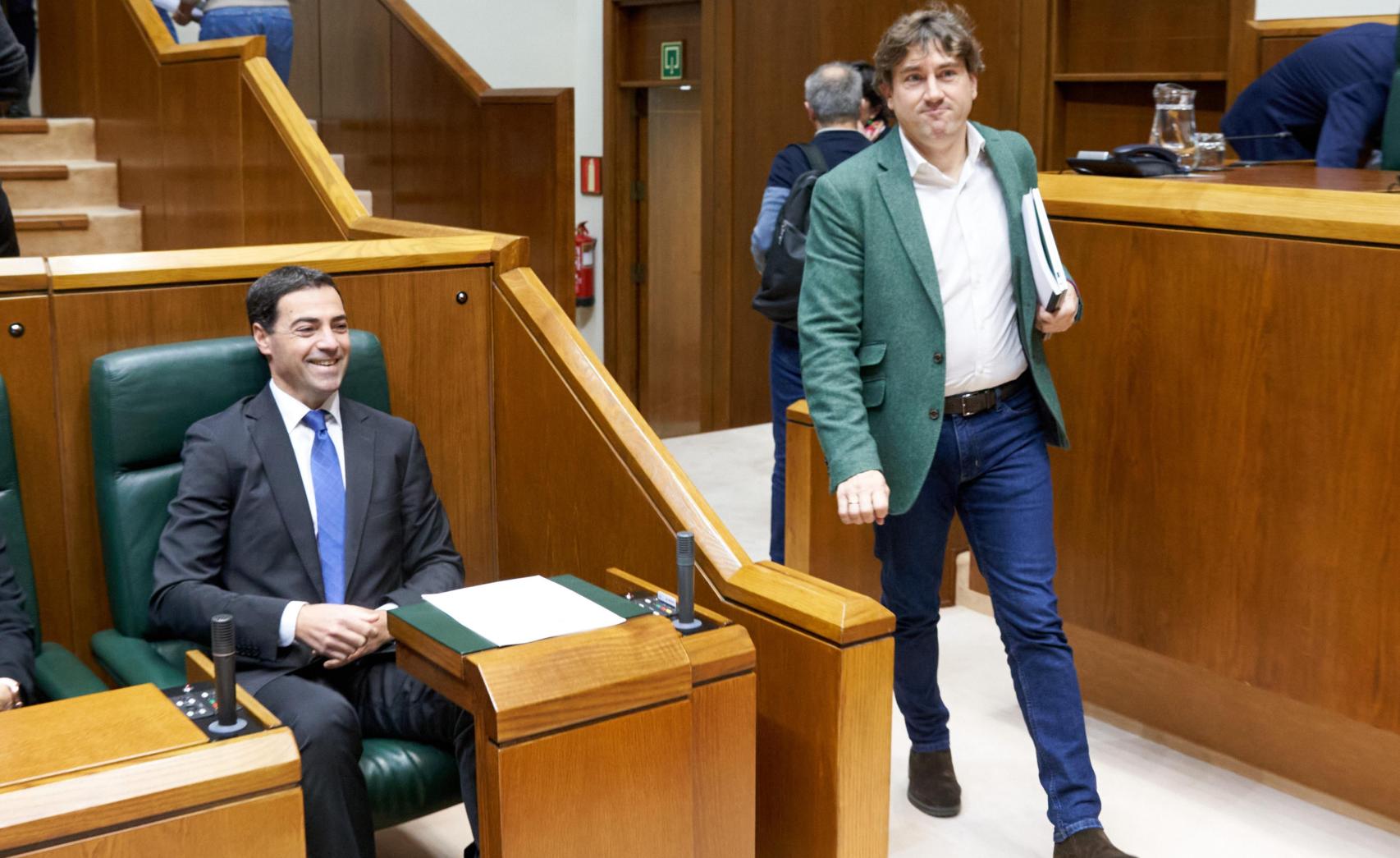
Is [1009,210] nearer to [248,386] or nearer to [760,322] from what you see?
[248,386]

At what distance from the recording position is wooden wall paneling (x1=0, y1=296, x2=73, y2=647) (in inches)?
93.0

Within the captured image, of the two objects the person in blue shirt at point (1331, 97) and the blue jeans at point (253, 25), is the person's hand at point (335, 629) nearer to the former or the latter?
the person in blue shirt at point (1331, 97)

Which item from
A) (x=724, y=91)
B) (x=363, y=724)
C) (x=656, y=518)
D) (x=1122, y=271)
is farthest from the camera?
(x=724, y=91)

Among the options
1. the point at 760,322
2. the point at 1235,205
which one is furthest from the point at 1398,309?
the point at 760,322

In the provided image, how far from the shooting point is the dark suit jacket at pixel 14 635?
83.8 inches

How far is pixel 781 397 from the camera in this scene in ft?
12.9

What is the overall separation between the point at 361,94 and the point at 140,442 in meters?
4.38

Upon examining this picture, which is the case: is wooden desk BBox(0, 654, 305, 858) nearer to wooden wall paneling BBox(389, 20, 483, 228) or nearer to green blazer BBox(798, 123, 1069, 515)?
green blazer BBox(798, 123, 1069, 515)

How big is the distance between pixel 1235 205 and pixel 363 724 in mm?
1839

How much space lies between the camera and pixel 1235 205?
2.81 meters

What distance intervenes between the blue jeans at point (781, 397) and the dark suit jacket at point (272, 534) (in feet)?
4.83

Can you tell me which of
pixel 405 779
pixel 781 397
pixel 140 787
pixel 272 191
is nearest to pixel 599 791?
pixel 405 779

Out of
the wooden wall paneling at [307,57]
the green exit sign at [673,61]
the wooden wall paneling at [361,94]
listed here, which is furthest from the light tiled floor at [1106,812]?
the green exit sign at [673,61]

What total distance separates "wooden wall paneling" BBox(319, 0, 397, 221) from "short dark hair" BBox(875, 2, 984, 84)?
406cm
